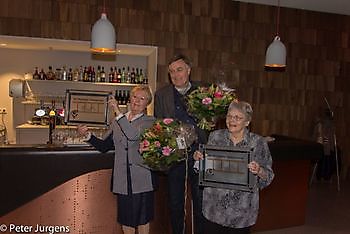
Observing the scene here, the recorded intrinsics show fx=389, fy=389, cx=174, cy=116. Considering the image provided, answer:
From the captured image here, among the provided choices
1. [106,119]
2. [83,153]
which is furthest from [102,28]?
[83,153]

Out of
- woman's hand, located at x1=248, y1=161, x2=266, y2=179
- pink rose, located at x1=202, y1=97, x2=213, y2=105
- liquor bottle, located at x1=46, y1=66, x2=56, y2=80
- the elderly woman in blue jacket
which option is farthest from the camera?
liquor bottle, located at x1=46, y1=66, x2=56, y2=80

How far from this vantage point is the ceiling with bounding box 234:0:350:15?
662 centimetres

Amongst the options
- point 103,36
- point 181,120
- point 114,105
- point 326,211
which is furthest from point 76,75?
point 326,211

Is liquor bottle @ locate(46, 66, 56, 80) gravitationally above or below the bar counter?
above

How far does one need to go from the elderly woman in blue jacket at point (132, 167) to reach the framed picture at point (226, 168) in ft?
2.22

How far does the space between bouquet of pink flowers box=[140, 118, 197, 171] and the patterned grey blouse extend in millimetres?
259

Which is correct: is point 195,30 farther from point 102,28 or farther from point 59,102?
point 102,28

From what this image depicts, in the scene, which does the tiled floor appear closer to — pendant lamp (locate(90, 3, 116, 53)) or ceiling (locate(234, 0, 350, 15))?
pendant lamp (locate(90, 3, 116, 53))

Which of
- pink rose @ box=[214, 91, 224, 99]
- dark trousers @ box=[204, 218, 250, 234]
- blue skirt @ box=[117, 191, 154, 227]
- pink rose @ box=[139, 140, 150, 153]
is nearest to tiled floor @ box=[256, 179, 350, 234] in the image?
blue skirt @ box=[117, 191, 154, 227]

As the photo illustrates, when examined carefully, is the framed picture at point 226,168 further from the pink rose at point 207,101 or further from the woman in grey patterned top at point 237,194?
the pink rose at point 207,101

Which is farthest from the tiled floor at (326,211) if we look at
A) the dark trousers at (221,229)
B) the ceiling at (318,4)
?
the ceiling at (318,4)

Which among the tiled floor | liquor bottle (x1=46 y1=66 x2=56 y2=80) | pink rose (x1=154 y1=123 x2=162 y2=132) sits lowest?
the tiled floor

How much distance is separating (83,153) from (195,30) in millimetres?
4033

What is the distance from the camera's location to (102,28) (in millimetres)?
3398
